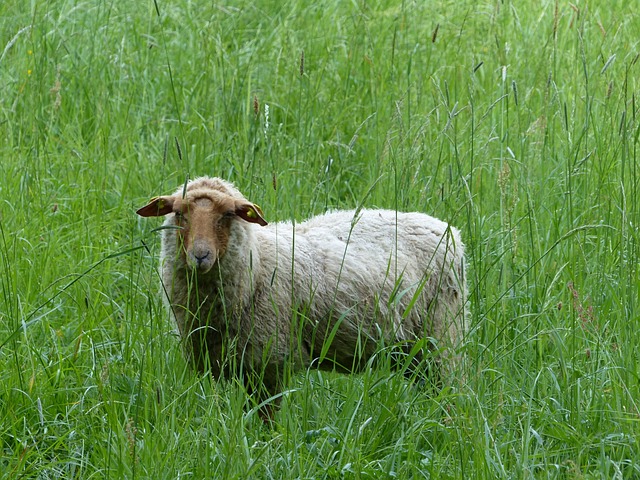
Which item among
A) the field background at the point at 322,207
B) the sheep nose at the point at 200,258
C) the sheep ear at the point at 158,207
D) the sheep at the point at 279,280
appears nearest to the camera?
the field background at the point at 322,207

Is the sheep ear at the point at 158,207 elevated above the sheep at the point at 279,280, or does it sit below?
above

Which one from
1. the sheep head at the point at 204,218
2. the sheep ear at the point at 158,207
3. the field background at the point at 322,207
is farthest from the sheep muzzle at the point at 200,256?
the sheep ear at the point at 158,207

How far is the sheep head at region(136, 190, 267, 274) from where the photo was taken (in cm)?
359

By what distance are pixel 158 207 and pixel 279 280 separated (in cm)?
60

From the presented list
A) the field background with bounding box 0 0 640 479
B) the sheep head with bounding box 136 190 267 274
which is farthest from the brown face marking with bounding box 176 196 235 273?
the field background with bounding box 0 0 640 479

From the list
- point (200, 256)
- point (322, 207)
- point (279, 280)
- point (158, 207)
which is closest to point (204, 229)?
point (200, 256)

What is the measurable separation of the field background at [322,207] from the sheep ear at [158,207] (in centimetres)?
10

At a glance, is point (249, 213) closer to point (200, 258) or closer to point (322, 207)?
point (200, 258)

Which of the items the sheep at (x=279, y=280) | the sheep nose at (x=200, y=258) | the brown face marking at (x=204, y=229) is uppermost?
the brown face marking at (x=204, y=229)

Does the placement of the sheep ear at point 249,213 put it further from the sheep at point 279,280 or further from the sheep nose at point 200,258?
the sheep nose at point 200,258

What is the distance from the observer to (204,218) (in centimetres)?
371

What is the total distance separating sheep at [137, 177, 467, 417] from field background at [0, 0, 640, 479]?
0.16 m

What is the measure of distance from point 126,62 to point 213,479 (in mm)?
4231

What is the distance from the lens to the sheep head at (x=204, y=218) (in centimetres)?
359
